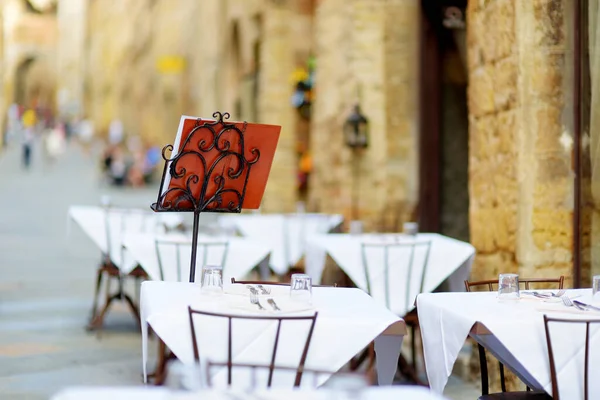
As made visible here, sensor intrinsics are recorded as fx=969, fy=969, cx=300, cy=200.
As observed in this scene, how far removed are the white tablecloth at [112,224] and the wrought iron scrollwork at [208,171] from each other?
2858mm

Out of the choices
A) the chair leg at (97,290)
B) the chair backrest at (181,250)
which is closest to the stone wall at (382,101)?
the chair leg at (97,290)

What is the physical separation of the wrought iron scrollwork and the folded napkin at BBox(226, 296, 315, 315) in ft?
1.97

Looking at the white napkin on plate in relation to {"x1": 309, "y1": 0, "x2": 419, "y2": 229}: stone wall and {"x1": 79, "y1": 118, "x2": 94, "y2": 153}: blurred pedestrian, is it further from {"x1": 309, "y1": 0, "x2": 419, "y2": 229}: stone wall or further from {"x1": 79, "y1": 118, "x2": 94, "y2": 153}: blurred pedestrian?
{"x1": 79, "y1": 118, "x2": 94, "y2": 153}: blurred pedestrian

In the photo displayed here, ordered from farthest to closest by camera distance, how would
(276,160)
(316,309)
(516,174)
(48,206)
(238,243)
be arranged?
1. (48,206)
2. (276,160)
3. (238,243)
4. (516,174)
5. (316,309)

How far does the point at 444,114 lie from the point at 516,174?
3491 mm

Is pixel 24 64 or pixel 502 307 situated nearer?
pixel 502 307

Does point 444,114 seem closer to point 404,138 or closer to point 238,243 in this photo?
point 404,138

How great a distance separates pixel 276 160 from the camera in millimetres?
12312

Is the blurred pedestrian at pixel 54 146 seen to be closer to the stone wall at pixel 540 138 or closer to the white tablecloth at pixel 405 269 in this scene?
the white tablecloth at pixel 405 269

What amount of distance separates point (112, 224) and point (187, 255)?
1.51 meters

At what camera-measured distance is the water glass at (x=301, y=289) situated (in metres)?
3.20

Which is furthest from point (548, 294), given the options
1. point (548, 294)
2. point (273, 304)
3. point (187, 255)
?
point (187, 255)

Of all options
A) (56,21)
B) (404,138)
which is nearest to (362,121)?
(404,138)

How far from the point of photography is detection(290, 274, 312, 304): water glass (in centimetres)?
320
